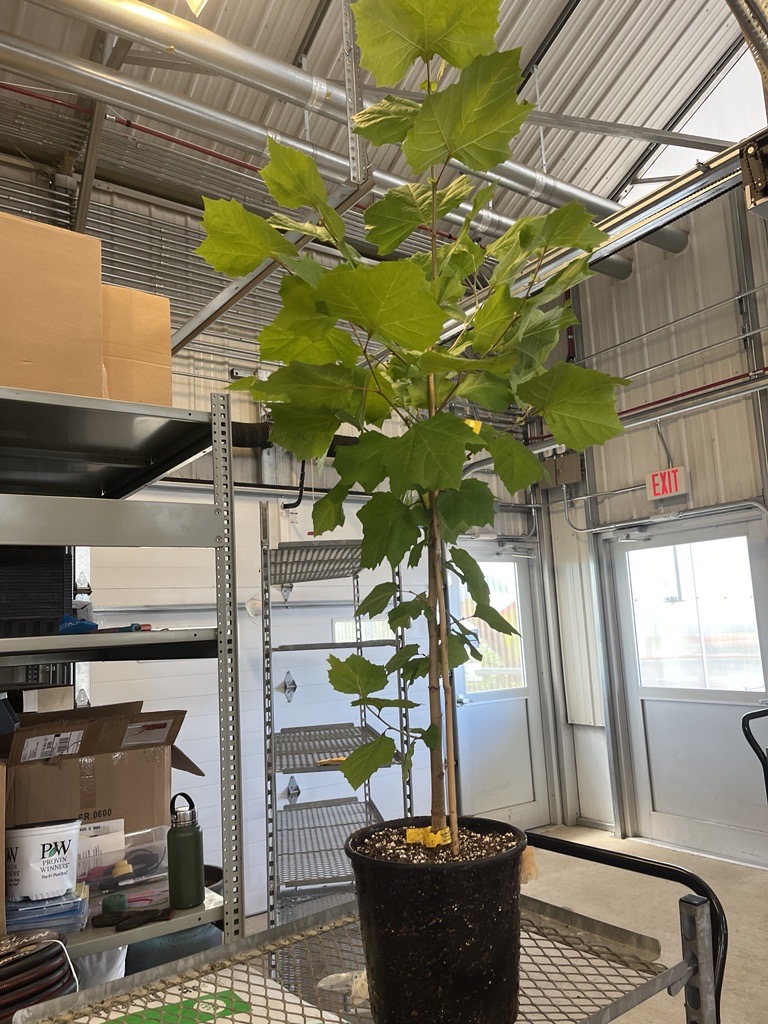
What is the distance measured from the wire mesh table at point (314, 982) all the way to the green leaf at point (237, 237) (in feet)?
2.50

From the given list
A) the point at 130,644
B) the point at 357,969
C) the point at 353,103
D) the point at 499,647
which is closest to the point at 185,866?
the point at 130,644

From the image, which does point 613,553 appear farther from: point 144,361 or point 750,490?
point 144,361

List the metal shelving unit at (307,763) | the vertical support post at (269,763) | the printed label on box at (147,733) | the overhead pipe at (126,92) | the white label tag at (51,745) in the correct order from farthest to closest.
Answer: the metal shelving unit at (307,763), the vertical support post at (269,763), the overhead pipe at (126,92), the printed label on box at (147,733), the white label tag at (51,745)

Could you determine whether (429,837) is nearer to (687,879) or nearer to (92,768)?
(687,879)

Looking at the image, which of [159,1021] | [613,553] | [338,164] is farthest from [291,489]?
[159,1021]

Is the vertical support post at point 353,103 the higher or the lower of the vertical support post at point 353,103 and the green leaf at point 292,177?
the higher

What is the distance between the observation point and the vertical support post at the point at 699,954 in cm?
81

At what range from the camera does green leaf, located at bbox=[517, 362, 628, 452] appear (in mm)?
729

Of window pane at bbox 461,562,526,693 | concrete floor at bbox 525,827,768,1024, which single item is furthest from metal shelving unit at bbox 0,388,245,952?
window pane at bbox 461,562,526,693

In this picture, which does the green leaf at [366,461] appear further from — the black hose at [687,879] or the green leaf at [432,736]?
A: the black hose at [687,879]

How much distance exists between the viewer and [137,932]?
124 centimetres

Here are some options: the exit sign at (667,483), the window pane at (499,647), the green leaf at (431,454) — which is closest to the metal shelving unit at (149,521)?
the green leaf at (431,454)

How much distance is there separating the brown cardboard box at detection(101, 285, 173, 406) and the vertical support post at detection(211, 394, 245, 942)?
0.47 ft

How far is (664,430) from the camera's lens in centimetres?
466
